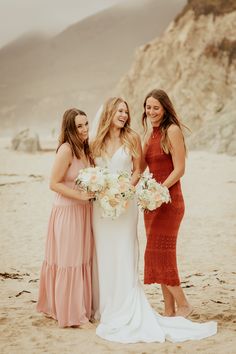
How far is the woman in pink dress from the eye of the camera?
452 cm

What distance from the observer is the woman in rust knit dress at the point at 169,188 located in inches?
175

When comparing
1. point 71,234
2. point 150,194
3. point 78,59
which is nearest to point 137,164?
point 150,194

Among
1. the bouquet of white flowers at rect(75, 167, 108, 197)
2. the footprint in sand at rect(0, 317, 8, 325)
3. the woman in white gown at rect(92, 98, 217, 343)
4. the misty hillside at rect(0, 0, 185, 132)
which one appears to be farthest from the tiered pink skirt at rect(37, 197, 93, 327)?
the misty hillside at rect(0, 0, 185, 132)

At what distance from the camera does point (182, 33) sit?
28.0 m

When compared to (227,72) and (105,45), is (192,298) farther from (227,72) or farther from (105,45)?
(105,45)

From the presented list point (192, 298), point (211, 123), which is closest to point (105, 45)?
point (211, 123)

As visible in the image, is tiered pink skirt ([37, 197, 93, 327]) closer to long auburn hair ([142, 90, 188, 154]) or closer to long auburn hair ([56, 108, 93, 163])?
long auburn hair ([56, 108, 93, 163])

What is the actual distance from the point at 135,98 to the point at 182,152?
25308 mm

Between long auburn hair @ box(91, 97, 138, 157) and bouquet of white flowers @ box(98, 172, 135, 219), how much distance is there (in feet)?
1.20

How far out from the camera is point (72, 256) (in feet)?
15.0

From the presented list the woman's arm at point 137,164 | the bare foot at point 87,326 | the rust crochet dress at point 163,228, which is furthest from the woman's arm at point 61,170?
the bare foot at point 87,326

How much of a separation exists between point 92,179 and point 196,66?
23.2 metres

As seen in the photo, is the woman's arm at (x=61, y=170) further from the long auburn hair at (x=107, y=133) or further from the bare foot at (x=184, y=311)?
the bare foot at (x=184, y=311)

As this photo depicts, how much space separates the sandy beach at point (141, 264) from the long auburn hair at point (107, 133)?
157 centimetres
